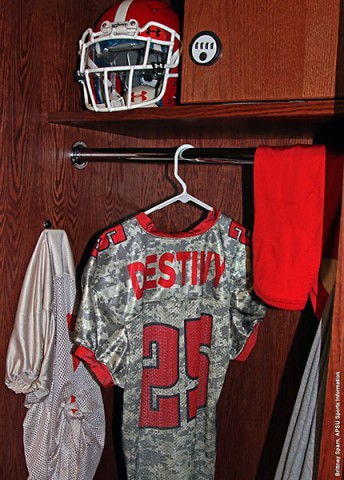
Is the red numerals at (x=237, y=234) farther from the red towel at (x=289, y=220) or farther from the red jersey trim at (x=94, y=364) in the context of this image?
the red jersey trim at (x=94, y=364)

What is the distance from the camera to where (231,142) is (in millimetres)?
1426

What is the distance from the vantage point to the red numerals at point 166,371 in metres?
1.20

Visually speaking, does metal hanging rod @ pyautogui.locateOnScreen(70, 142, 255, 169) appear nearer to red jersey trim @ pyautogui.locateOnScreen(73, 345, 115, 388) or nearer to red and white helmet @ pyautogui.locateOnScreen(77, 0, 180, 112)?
red and white helmet @ pyautogui.locateOnScreen(77, 0, 180, 112)

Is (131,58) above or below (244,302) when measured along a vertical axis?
above

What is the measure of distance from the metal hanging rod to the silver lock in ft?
0.54

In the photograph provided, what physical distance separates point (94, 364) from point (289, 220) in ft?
1.61

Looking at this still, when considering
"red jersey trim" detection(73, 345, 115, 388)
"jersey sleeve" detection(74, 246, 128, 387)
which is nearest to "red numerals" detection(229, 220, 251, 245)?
"jersey sleeve" detection(74, 246, 128, 387)

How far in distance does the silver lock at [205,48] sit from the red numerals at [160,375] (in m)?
0.55

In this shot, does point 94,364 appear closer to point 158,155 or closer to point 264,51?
point 158,155

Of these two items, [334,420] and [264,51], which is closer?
[334,420]

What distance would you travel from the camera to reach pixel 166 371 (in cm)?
120

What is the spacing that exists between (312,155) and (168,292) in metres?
0.43

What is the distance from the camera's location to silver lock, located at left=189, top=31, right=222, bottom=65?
1.01 meters

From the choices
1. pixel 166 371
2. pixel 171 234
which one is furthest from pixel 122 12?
pixel 166 371
